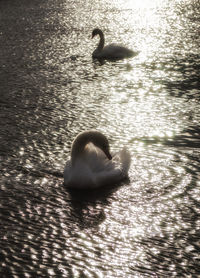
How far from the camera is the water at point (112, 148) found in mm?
5934

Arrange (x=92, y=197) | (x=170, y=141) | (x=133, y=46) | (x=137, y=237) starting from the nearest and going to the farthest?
(x=137, y=237) < (x=92, y=197) < (x=170, y=141) < (x=133, y=46)

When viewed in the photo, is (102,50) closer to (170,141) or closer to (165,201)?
(170,141)

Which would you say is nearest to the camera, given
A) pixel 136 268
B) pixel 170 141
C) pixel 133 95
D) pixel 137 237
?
pixel 136 268

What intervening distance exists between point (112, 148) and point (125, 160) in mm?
866

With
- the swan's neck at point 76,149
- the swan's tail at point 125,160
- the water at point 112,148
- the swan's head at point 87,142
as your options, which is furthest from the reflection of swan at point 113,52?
the swan's neck at point 76,149

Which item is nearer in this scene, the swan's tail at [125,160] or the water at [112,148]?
the water at [112,148]

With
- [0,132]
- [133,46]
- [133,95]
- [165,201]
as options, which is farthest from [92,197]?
[133,46]

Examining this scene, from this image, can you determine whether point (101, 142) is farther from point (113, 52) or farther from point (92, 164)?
point (113, 52)

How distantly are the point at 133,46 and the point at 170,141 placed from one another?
796 centimetres

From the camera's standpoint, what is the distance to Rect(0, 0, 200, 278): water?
234 inches

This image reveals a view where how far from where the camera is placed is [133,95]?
11.6 metres

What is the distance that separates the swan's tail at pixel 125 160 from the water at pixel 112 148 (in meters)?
0.12

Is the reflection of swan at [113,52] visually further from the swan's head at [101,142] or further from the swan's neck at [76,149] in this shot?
the swan's neck at [76,149]

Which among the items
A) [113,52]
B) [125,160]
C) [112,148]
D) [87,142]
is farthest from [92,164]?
[113,52]
